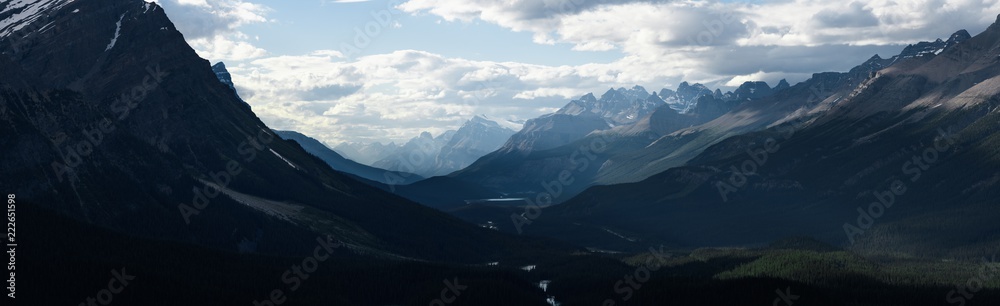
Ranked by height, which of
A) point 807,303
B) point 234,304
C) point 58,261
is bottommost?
point 807,303

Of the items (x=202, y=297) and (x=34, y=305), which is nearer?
(x=34, y=305)

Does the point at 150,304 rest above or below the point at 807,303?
above

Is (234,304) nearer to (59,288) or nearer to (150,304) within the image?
(150,304)

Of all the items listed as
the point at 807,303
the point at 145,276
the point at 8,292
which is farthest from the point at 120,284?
the point at 807,303

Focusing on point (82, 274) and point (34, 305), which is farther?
point (82, 274)

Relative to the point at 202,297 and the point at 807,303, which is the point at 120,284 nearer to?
the point at 202,297

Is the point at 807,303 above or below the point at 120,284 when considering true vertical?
below

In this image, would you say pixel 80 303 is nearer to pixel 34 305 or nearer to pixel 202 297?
pixel 34 305

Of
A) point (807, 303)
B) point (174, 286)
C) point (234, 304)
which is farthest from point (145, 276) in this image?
point (807, 303)
